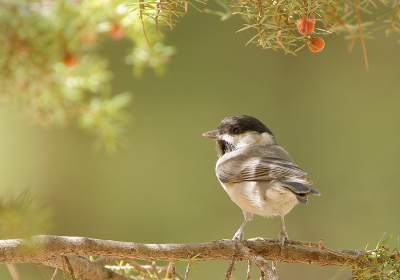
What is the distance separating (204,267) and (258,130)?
1573 mm

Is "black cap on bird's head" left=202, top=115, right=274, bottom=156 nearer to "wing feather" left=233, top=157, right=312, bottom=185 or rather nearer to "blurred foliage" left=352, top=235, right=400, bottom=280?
"wing feather" left=233, top=157, right=312, bottom=185

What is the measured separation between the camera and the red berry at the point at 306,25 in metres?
1.20

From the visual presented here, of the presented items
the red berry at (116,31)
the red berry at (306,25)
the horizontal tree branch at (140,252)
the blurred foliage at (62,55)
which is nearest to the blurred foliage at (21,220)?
the horizontal tree branch at (140,252)

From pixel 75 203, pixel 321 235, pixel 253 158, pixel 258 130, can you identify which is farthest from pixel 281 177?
pixel 75 203

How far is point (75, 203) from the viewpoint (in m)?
3.97

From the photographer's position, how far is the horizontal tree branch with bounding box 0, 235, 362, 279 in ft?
3.84

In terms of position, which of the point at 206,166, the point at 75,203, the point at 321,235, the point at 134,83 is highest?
the point at 134,83

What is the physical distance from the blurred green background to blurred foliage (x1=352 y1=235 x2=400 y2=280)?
236 cm

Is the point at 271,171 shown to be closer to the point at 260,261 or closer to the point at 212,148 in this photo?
the point at 260,261

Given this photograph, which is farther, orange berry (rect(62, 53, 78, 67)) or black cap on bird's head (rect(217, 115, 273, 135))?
black cap on bird's head (rect(217, 115, 273, 135))

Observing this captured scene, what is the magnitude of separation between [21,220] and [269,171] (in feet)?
4.41

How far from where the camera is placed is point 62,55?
6.94ft

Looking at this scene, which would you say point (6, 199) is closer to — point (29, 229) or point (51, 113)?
point (29, 229)

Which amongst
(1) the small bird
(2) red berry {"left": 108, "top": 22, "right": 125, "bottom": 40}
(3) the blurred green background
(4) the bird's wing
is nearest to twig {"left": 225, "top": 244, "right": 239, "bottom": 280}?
(1) the small bird
